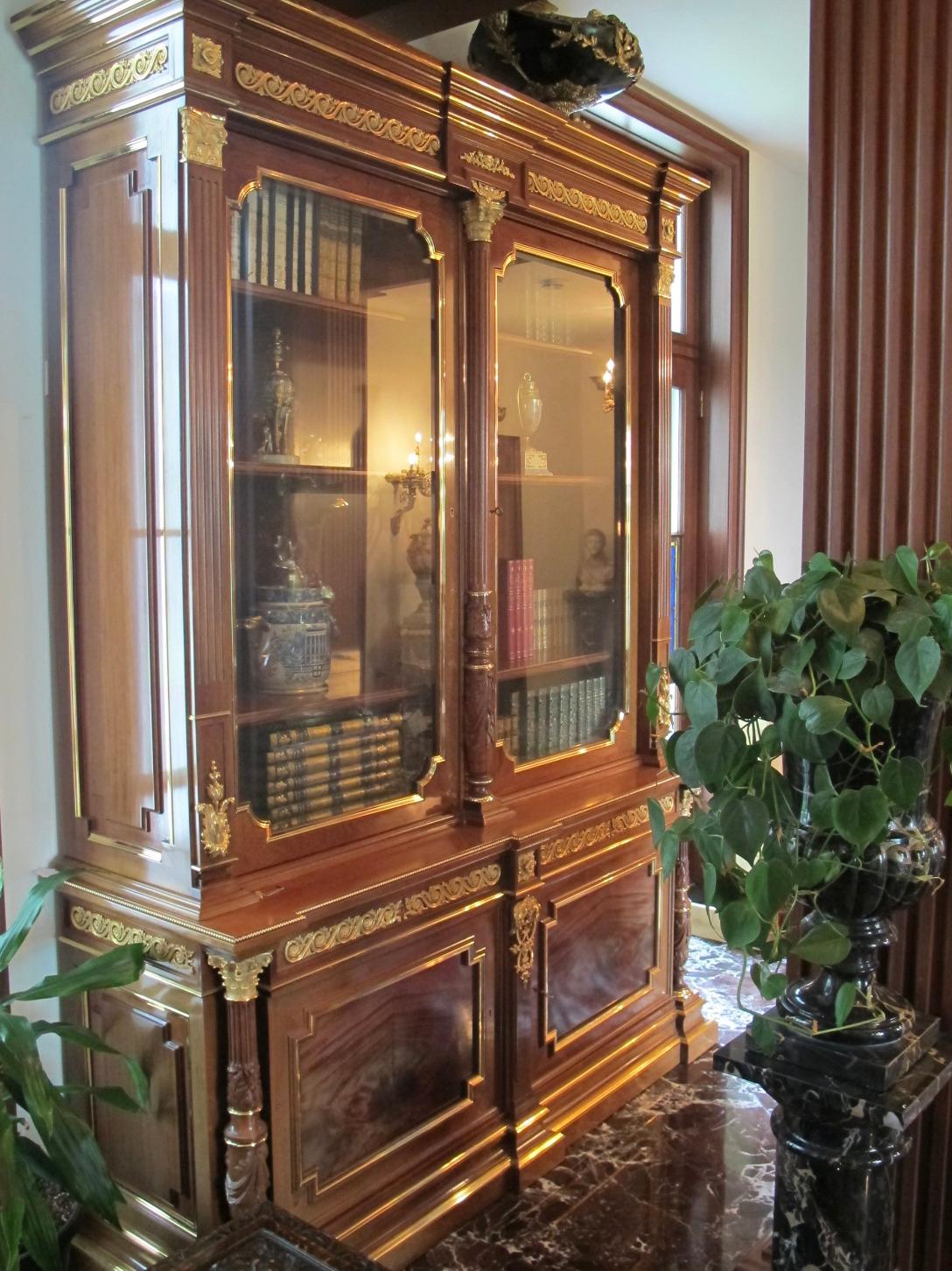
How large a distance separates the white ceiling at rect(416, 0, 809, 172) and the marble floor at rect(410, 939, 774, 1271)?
8.70 ft

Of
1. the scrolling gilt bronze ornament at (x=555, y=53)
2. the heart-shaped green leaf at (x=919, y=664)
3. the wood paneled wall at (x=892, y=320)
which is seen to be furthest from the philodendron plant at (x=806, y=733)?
the scrolling gilt bronze ornament at (x=555, y=53)

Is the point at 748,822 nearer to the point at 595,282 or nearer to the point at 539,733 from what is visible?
the point at 539,733

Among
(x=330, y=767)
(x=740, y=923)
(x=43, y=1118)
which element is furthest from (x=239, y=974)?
(x=740, y=923)

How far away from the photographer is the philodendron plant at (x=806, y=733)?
137 cm

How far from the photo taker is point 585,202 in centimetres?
271

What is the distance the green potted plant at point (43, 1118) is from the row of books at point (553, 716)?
3.62ft

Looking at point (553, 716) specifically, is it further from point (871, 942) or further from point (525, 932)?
point (871, 942)

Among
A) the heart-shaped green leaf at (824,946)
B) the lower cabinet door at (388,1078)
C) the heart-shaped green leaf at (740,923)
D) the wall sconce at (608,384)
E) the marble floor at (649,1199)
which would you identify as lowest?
the marble floor at (649,1199)

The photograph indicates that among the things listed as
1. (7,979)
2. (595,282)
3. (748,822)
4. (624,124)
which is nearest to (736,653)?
(748,822)

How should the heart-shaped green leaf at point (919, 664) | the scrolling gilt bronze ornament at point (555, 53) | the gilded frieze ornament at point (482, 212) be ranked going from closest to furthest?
1. the heart-shaped green leaf at point (919, 664)
2. the gilded frieze ornament at point (482, 212)
3. the scrolling gilt bronze ornament at point (555, 53)

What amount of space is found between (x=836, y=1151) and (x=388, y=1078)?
951 millimetres

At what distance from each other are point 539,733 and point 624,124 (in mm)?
2056

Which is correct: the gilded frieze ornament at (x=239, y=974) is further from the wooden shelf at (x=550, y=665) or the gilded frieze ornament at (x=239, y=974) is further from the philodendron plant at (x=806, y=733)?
the wooden shelf at (x=550, y=665)

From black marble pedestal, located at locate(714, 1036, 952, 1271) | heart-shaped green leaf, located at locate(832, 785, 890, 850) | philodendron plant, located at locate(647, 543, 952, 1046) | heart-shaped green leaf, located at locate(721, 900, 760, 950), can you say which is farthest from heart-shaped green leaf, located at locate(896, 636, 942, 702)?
black marble pedestal, located at locate(714, 1036, 952, 1271)
